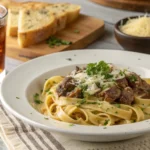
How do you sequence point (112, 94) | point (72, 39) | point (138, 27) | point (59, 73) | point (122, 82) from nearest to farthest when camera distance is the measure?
point (112, 94), point (122, 82), point (59, 73), point (138, 27), point (72, 39)

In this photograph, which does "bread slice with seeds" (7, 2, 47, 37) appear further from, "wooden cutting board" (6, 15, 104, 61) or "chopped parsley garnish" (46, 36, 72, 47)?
"chopped parsley garnish" (46, 36, 72, 47)

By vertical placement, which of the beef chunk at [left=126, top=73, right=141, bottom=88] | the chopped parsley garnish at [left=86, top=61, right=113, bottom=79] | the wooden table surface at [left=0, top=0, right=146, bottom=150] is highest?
the chopped parsley garnish at [left=86, top=61, right=113, bottom=79]

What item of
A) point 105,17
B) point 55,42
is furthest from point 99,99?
point 105,17

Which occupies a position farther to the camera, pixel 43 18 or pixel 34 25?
pixel 43 18

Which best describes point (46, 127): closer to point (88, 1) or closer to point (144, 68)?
point (144, 68)

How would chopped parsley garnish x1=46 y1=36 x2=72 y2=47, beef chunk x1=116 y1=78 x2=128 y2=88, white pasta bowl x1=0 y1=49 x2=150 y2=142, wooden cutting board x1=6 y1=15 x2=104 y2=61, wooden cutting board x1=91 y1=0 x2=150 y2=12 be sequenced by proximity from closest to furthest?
white pasta bowl x1=0 y1=49 x2=150 y2=142, beef chunk x1=116 y1=78 x2=128 y2=88, wooden cutting board x1=6 y1=15 x2=104 y2=61, chopped parsley garnish x1=46 y1=36 x2=72 y2=47, wooden cutting board x1=91 y1=0 x2=150 y2=12

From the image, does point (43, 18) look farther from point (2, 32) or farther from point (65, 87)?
point (65, 87)

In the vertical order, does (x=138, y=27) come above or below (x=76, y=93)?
below

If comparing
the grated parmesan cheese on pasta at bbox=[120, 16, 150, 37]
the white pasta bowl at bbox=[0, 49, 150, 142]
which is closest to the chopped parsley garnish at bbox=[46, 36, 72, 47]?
the grated parmesan cheese on pasta at bbox=[120, 16, 150, 37]
